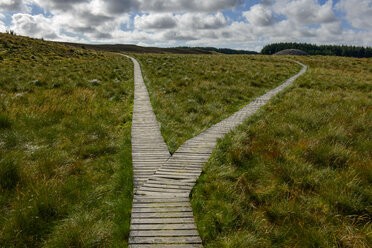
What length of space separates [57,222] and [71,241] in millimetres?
733

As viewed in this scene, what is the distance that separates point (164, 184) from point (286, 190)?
2.62 meters

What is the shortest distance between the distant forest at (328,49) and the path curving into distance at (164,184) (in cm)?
15266

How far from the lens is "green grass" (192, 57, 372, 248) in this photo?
11.3ft

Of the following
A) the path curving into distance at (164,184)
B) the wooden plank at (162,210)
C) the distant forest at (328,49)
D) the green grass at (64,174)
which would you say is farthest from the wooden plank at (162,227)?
the distant forest at (328,49)

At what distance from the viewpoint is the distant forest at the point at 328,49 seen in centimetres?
12775

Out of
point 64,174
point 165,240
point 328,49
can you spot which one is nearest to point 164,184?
point 165,240

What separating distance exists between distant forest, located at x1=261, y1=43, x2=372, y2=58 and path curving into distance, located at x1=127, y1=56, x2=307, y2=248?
153 m

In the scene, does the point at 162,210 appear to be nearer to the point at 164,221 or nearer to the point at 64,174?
the point at 164,221

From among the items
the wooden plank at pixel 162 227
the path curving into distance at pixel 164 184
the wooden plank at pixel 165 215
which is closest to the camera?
the path curving into distance at pixel 164 184

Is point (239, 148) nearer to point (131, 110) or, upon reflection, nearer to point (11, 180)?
point (11, 180)

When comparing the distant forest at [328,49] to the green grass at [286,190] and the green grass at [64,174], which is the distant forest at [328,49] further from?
the green grass at [64,174]

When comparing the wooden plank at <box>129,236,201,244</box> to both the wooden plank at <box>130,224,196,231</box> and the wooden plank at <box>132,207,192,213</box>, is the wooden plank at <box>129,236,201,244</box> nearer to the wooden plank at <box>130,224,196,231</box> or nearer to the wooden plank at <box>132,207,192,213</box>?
the wooden plank at <box>130,224,196,231</box>

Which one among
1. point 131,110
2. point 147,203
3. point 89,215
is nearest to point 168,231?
point 147,203

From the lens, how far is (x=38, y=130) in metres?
7.36
